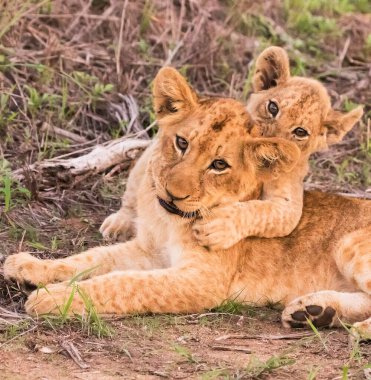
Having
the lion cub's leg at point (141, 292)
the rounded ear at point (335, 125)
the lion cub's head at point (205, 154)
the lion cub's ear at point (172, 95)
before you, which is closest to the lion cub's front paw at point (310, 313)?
the lion cub's leg at point (141, 292)

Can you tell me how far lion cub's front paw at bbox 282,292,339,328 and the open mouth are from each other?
1.93 feet

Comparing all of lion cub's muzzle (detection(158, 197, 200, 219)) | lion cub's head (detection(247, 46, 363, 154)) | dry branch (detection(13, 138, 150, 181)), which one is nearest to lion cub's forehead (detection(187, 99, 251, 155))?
lion cub's head (detection(247, 46, 363, 154))

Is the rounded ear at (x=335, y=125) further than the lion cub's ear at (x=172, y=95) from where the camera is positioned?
Yes

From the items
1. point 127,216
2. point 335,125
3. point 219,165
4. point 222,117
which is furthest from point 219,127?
point 127,216

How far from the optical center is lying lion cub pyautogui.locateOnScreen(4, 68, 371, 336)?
4203mm

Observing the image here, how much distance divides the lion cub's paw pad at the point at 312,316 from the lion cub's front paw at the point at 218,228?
0.44m

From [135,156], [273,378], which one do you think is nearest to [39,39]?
[135,156]

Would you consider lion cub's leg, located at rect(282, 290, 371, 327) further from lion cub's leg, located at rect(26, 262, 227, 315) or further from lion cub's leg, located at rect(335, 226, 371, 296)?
lion cub's leg, located at rect(26, 262, 227, 315)

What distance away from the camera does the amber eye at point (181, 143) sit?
4.31 metres

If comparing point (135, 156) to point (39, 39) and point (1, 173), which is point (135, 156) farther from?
point (39, 39)

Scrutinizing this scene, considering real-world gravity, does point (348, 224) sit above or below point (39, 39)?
below

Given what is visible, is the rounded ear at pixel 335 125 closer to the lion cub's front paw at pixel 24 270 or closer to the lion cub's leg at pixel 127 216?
the lion cub's leg at pixel 127 216

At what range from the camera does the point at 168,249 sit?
4.57 m

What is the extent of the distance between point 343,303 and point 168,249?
853 mm
